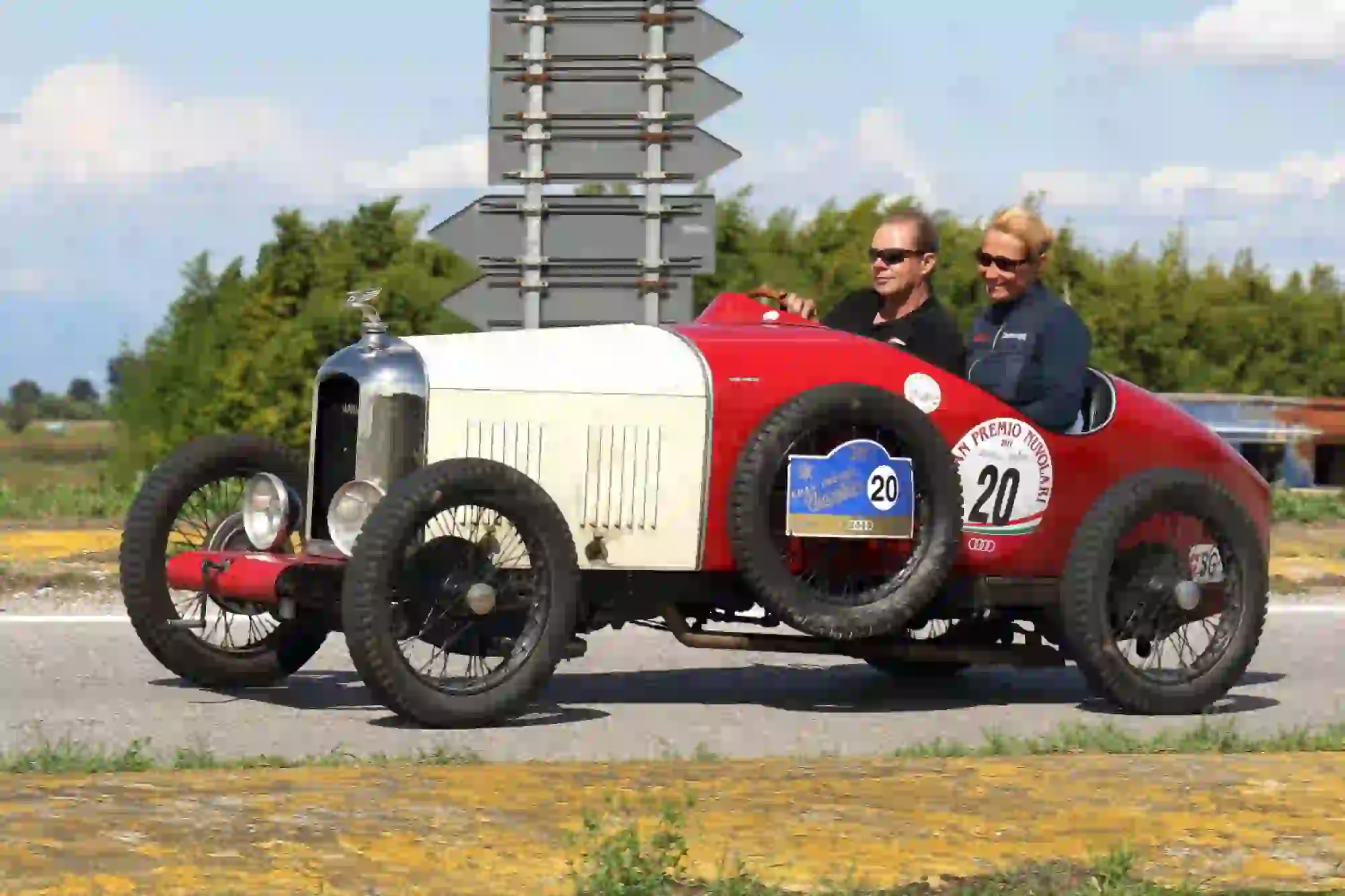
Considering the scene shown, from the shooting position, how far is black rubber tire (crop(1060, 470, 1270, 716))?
8.79 metres

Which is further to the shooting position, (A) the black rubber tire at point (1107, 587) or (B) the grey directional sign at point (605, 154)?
(B) the grey directional sign at point (605, 154)

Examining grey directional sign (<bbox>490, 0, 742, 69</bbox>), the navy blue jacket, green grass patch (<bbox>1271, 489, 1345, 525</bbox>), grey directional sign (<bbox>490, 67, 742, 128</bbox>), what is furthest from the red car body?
green grass patch (<bbox>1271, 489, 1345, 525</bbox>)

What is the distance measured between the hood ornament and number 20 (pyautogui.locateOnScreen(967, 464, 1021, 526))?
2.26 metres

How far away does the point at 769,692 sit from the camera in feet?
31.4

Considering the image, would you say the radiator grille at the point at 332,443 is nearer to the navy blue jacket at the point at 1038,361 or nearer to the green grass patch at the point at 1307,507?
the navy blue jacket at the point at 1038,361

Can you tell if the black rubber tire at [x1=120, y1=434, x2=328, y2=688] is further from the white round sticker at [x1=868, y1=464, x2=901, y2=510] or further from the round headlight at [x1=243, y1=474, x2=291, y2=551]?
the white round sticker at [x1=868, y1=464, x2=901, y2=510]

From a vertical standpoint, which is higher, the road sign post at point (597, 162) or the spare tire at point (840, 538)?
the road sign post at point (597, 162)

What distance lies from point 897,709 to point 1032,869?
409 centimetres

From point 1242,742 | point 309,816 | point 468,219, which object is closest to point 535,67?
point 468,219

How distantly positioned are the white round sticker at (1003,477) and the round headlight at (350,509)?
2.14m

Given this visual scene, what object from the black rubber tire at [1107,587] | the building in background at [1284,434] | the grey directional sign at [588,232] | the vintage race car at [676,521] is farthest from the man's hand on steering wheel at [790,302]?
the building in background at [1284,434]

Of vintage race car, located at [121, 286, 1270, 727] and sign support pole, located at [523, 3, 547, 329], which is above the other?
sign support pole, located at [523, 3, 547, 329]

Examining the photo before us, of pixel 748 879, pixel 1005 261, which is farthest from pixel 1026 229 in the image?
pixel 748 879

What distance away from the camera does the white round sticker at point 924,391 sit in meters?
8.73
